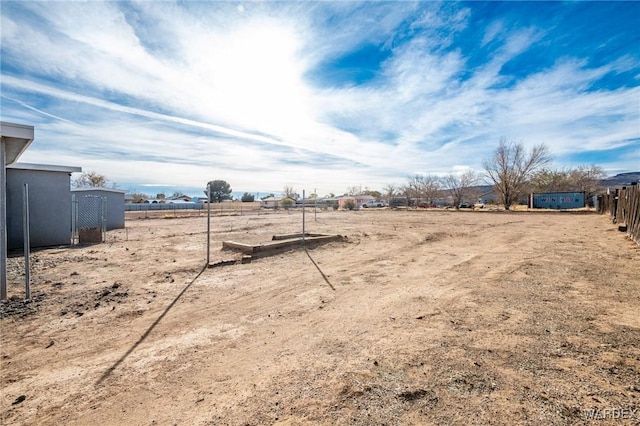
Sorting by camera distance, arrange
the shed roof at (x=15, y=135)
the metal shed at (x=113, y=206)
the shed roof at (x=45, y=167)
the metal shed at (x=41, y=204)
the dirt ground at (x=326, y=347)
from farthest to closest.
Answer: the metal shed at (x=113, y=206) → the metal shed at (x=41, y=204) → the shed roof at (x=45, y=167) → the shed roof at (x=15, y=135) → the dirt ground at (x=326, y=347)

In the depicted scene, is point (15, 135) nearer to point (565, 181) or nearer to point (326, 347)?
point (326, 347)

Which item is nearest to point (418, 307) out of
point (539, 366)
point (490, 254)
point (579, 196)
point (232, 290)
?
point (539, 366)

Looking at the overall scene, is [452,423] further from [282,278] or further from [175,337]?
[282,278]

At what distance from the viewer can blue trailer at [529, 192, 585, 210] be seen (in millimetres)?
40375

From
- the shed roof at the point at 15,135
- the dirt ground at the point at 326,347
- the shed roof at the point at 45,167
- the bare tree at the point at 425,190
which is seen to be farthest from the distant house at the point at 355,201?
the shed roof at the point at 15,135

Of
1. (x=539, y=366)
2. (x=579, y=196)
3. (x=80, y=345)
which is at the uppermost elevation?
(x=579, y=196)

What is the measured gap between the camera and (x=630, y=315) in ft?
13.0

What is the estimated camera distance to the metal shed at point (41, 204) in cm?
1059

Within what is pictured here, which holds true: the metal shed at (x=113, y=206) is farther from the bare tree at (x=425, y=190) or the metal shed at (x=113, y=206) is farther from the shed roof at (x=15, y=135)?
the bare tree at (x=425, y=190)

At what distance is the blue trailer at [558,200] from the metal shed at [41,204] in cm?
5127

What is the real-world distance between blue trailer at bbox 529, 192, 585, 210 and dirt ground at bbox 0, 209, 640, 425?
143 feet

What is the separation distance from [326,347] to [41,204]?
13.0 metres

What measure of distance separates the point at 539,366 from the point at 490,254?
6.51 meters

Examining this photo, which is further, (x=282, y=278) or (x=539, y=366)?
(x=282, y=278)
